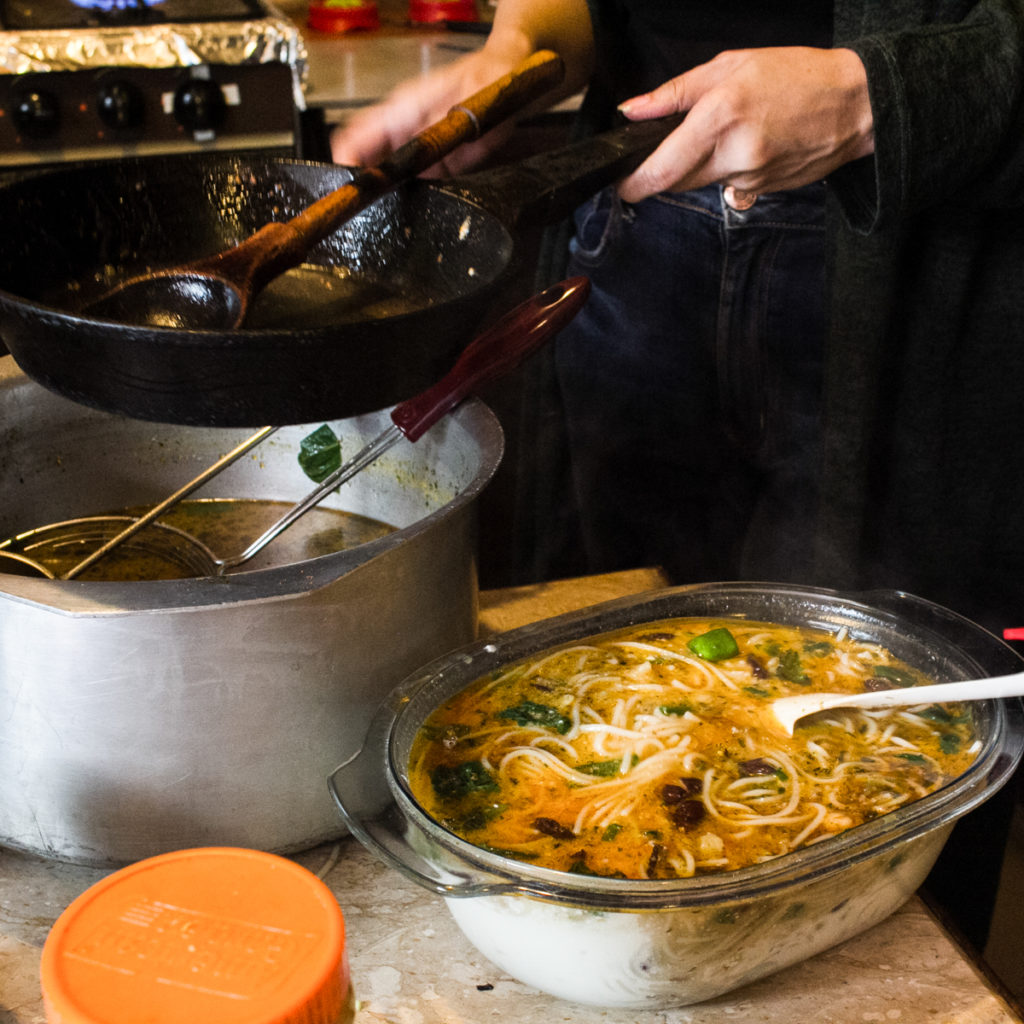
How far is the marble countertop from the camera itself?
787mm

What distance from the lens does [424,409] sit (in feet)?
3.39

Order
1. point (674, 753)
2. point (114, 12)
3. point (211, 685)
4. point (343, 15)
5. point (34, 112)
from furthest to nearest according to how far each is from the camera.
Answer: point (343, 15) → point (114, 12) → point (34, 112) → point (674, 753) → point (211, 685)

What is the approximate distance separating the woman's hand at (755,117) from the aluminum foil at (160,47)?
137 centimetres

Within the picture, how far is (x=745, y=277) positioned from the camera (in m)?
1.53

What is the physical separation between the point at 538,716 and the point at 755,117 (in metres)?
0.61

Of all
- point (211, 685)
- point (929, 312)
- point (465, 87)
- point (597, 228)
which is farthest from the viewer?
point (597, 228)

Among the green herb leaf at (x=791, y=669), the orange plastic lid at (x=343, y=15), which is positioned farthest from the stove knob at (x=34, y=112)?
the green herb leaf at (x=791, y=669)

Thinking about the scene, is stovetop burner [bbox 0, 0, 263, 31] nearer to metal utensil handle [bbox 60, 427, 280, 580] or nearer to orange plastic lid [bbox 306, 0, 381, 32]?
orange plastic lid [bbox 306, 0, 381, 32]

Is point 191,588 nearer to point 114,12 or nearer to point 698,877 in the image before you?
point 698,877

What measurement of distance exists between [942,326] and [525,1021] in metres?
1.05

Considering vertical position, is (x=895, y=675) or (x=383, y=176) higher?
(x=383, y=176)

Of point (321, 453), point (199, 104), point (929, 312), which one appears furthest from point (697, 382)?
point (199, 104)

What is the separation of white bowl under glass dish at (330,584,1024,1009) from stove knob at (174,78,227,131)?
5.65ft

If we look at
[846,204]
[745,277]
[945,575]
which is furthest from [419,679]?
Answer: [945,575]
